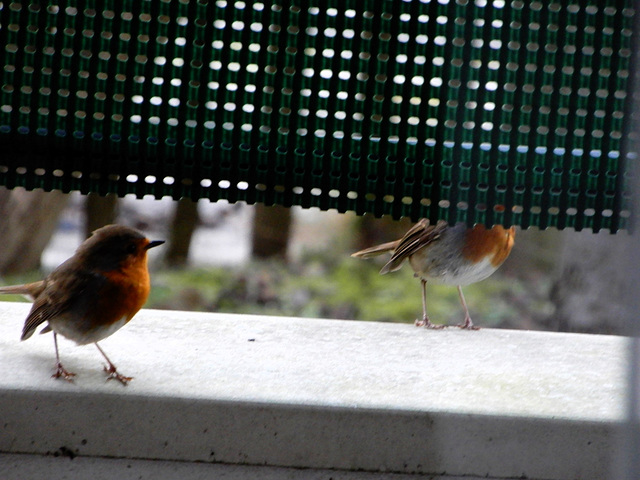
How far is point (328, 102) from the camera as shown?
6.68 feet

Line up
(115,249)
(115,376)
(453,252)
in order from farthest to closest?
(453,252) < (115,249) < (115,376)

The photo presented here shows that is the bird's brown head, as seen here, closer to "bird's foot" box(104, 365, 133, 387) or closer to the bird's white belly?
the bird's white belly

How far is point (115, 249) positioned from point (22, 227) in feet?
11.3

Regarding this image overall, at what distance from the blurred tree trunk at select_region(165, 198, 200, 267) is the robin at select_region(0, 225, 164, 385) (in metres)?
4.21

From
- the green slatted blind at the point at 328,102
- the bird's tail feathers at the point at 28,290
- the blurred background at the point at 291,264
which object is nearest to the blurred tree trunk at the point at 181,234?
the blurred background at the point at 291,264

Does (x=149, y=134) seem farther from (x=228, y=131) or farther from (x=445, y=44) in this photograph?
(x=445, y=44)

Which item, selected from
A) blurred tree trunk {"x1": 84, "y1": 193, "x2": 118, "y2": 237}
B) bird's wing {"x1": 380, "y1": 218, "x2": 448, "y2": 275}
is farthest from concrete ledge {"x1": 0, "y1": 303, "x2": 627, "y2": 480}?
blurred tree trunk {"x1": 84, "y1": 193, "x2": 118, "y2": 237}

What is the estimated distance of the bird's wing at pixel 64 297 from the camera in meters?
2.31

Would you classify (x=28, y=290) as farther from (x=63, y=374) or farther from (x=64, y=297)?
(x=63, y=374)

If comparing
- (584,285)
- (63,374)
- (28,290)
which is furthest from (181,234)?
(63,374)

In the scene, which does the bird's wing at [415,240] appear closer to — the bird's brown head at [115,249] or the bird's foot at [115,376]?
the bird's brown head at [115,249]

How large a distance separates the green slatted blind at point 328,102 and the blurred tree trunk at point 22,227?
365 centimetres

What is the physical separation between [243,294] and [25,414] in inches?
163

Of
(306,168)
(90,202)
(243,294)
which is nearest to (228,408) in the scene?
(306,168)
